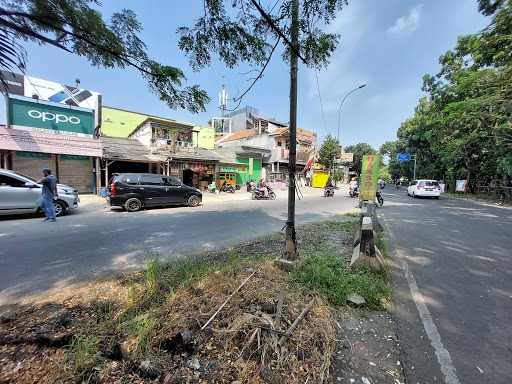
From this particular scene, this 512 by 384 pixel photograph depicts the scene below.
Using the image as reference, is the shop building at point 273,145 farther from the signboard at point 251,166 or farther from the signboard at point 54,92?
the signboard at point 54,92

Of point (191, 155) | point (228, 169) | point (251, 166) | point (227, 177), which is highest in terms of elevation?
point (191, 155)

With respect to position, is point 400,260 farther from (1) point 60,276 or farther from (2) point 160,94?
(1) point 60,276

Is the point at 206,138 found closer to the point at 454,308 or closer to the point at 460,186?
the point at 454,308

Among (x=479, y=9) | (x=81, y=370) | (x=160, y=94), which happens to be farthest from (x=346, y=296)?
(x=479, y=9)

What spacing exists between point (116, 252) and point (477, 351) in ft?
19.6

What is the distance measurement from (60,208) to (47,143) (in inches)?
293

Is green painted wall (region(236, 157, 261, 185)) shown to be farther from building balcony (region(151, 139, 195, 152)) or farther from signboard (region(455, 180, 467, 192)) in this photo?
signboard (region(455, 180, 467, 192))

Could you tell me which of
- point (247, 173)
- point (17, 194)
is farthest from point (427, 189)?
point (17, 194)

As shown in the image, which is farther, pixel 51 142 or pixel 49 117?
pixel 49 117

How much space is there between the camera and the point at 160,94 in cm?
358

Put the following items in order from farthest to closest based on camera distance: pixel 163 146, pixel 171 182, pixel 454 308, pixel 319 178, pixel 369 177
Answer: pixel 319 178 < pixel 163 146 < pixel 171 182 < pixel 369 177 < pixel 454 308

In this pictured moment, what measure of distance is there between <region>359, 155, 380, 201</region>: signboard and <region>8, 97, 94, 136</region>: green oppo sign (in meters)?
17.1

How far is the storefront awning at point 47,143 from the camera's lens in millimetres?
12812

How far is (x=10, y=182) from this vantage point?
8.50 m
